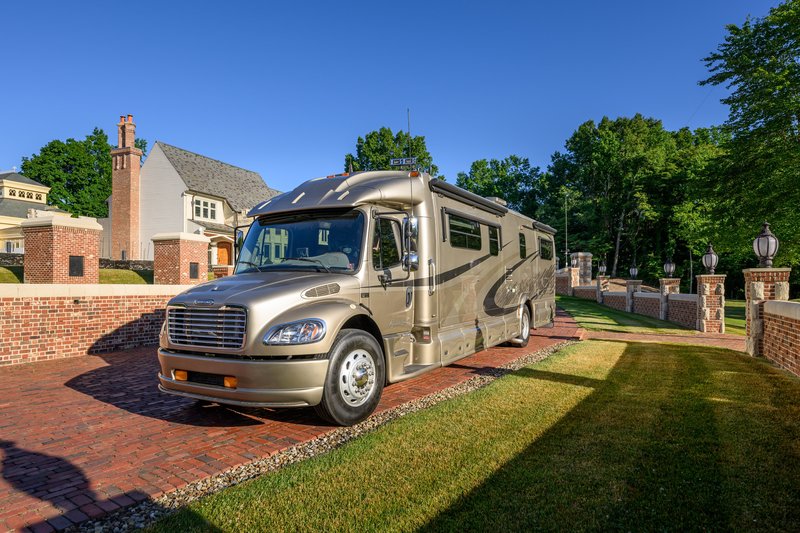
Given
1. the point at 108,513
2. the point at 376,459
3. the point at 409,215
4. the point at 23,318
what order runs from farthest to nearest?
1. the point at 23,318
2. the point at 409,215
3. the point at 376,459
4. the point at 108,513

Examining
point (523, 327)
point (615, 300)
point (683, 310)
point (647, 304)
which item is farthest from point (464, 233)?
point (615, 300)

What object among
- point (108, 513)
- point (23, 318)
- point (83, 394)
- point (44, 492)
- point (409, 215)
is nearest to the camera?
point (108, 513)

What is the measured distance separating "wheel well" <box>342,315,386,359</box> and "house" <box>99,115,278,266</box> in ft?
97.5

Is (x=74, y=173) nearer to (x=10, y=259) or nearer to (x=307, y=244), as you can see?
(x=10, y=259)

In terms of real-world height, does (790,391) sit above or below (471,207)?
below

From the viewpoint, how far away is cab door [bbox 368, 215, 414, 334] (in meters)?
5.51

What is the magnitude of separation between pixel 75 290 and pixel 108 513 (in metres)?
7.99

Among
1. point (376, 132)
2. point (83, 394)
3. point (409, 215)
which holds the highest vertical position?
point (376, 132)

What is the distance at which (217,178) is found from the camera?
3797 cm

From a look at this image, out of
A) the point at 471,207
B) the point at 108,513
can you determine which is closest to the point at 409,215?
the point at 471,207

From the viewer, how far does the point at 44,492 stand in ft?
11.5

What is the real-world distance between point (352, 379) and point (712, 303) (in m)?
15.2

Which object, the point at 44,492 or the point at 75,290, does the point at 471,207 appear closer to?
the point at 44,492

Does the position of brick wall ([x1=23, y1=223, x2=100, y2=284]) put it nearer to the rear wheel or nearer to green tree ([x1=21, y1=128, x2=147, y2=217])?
the rear wheel
